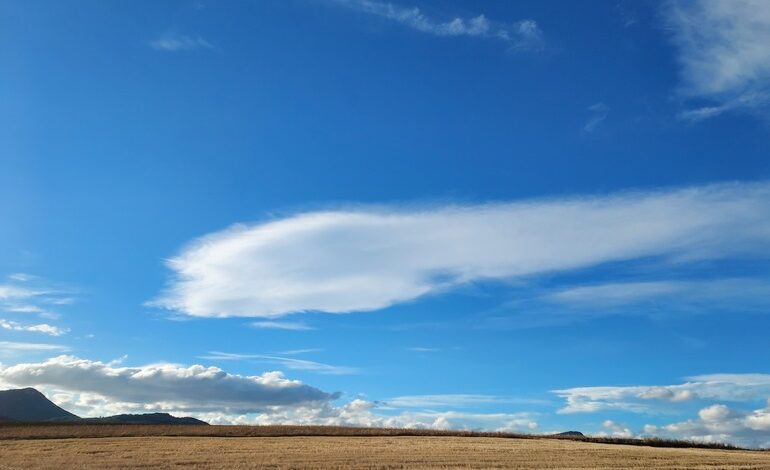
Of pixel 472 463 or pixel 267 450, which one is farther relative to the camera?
pixel 267 450

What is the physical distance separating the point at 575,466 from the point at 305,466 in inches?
804

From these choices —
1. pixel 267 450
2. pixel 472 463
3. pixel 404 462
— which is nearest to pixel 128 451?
pixel 267 450

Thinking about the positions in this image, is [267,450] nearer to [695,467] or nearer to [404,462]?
[404,462]

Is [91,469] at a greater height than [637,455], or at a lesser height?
lesser

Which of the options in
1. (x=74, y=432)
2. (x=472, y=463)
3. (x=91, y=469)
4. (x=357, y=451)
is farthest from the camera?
(x=74, y=432)

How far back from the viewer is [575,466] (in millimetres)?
51438

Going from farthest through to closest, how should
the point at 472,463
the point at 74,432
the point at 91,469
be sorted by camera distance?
the point at 74,432
the point at 472,463
the point at 91,469

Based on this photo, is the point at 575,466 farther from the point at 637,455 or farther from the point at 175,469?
the point at 175,469

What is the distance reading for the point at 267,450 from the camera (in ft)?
203

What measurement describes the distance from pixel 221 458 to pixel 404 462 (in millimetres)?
14699

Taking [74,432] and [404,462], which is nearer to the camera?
[404,462]

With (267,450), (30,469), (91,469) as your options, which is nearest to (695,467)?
(267,450)

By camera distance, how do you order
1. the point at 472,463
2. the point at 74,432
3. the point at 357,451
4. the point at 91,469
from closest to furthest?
the point at 91,469
the point at 472,463
the point at 357,451
the point at 74,432

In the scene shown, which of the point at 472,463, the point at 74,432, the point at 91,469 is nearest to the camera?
the point at 91,469
